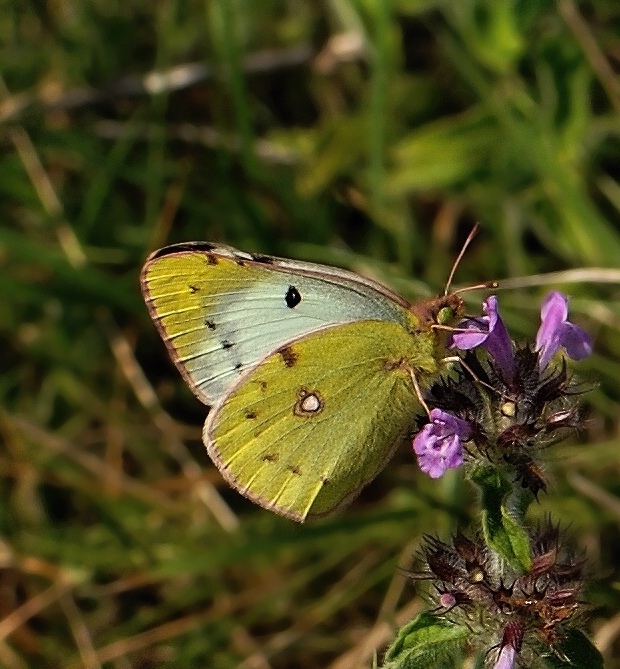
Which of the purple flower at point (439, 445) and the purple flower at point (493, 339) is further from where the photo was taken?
the purple flower at point (493, 339)

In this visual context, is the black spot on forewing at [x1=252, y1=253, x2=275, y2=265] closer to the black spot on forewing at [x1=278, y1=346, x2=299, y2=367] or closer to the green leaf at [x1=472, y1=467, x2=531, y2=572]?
the black spot on forewing at [x1=278, y1=346, x2=299, y2=367]

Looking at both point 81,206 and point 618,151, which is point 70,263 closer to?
point 81,206

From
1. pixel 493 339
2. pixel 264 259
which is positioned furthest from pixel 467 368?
pixel 264 259

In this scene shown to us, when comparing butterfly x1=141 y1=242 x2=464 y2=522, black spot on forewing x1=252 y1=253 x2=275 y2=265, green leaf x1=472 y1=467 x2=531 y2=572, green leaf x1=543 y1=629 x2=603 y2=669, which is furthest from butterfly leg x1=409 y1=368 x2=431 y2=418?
green leaf x1=543 y1=629 x2=603 y2=669

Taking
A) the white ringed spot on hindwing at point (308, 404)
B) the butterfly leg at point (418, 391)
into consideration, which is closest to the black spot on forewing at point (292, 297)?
the white ringed spot on hindwing at point (308, 404)

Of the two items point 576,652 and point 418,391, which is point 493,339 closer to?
point 418,391

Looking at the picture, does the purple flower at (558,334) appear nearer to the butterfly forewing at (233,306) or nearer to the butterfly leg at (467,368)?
the butterfly leg at (467,368)

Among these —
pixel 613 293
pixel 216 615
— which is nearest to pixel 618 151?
pixel 613 293
